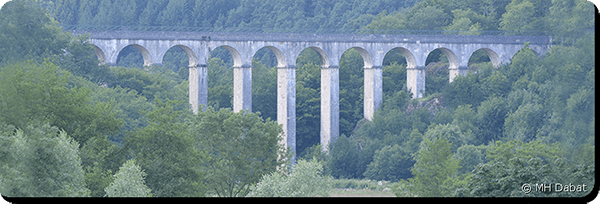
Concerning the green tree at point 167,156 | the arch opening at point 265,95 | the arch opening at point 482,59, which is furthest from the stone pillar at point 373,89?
the green tree at point 167,156

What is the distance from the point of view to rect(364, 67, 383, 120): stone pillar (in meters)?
60.8

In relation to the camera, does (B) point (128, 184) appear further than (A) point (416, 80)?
No

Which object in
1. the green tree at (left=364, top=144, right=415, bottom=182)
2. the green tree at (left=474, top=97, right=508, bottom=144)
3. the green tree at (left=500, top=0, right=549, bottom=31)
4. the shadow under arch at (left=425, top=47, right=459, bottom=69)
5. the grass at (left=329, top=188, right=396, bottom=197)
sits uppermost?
the green tree at (left=500, top=0, right=549, bottom=31)

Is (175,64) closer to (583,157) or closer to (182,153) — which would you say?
(182,153)

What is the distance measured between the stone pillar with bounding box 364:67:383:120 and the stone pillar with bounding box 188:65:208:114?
12720mm

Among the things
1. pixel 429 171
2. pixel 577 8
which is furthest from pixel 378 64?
pixel 429 171

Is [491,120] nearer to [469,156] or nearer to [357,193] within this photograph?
[469,156]

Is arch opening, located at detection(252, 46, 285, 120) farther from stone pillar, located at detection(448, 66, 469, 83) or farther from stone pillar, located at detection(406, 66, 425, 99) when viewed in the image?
stone pillar, located at detection(448, 66, 469, 83)

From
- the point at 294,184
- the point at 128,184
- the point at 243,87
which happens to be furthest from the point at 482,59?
the point at 128,184

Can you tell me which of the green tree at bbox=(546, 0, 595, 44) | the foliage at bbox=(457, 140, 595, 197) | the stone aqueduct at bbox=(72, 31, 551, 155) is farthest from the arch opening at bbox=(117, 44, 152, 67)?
the foliage at bbox=(457, 140, 595, 197)

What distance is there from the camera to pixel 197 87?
53812 millimetres

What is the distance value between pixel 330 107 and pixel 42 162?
34.3 m

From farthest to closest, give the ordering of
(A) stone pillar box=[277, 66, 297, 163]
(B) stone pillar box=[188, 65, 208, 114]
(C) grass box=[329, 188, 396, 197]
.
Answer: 1. (A) stone pillar box=[277, 66, 297, 163]
2. (B) stone pillar box=[188, 65, 208, 114]
3. (C) grass box=[329, 188, 396, 197]

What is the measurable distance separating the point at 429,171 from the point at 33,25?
22.0 metres
